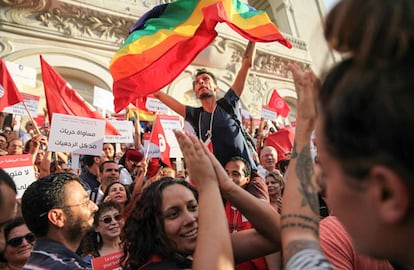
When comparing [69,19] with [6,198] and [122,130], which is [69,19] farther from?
[6,198]

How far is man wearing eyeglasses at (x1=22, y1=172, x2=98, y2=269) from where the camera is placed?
2.00 metres

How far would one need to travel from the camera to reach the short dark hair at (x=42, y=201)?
80.3 inches

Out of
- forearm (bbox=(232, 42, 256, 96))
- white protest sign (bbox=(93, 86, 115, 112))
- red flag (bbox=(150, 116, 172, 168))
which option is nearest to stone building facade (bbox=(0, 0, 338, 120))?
white protest sign (bbox=(93, 86, 115, 112))

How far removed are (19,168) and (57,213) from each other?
2.05 metres

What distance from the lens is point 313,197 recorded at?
1.15 m

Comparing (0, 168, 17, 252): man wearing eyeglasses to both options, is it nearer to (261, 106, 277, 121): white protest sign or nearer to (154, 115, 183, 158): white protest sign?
(154, 115, 183, 158): white protest sign

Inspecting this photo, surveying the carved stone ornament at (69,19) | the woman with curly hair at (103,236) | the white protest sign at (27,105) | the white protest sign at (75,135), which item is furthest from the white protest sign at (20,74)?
the woman with curly hair at (103,236)

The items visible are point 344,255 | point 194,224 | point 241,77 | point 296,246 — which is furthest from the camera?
point 241,77

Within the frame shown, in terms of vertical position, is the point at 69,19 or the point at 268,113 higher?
the point at 69,19

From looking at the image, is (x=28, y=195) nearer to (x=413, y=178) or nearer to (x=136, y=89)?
(x=413, y=178)

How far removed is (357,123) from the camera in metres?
0.66

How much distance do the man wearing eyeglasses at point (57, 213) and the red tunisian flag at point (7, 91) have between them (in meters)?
3.29

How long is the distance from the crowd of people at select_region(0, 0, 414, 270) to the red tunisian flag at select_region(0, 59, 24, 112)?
278 centimetres

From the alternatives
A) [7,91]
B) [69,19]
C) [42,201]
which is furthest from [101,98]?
[42,201]
